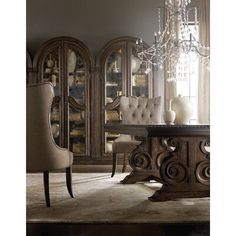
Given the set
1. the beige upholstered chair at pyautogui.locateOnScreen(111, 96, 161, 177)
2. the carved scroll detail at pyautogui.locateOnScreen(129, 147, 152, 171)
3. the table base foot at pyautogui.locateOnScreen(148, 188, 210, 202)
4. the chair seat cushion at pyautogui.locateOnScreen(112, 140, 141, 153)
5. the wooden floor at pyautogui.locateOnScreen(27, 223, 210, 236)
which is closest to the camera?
the wooden floor at pyautogui.locateOnScreen(27, 223, 210, 236)

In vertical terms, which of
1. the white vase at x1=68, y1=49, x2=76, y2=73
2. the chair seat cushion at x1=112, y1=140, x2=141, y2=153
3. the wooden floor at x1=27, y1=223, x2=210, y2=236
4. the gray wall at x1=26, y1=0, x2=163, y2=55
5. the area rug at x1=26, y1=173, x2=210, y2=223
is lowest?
the area rug at x1=26, y1=173, x2=210, y2=223

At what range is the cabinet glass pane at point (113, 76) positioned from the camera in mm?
6430

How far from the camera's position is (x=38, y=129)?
3270mm

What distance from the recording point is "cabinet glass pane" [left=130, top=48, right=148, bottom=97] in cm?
645

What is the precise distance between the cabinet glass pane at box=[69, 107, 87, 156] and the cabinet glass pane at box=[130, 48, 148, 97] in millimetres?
868

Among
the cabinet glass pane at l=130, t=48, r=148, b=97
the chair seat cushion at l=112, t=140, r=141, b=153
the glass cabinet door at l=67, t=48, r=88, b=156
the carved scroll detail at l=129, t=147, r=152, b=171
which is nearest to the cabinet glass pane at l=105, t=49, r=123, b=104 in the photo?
the cabinet glass pane at l=130, t=48, r=148, b=97

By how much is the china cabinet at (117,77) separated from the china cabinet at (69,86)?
21 cm

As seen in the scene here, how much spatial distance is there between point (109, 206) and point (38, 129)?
31.8 inches

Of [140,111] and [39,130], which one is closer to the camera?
[39,130]

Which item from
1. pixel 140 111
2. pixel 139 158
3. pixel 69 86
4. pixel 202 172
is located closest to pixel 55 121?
pixel 69 86

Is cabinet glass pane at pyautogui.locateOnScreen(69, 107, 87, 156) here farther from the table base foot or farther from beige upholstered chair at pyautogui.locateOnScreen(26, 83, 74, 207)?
beige upholstered chair at pyautogui.locateOnScreen(26, 83, 74, 207)

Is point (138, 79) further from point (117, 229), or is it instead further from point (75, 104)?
point (117, 229)
